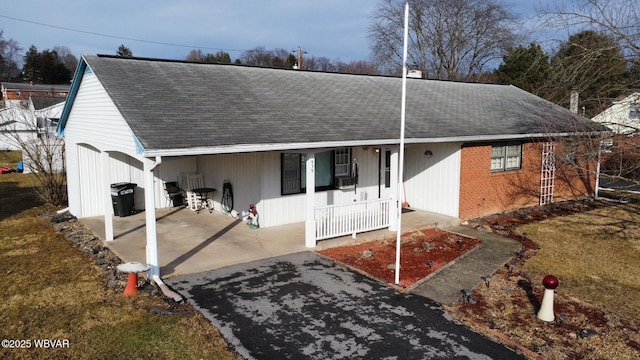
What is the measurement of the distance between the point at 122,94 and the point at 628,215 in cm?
1501

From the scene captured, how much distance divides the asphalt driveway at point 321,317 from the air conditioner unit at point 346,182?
4.11 m

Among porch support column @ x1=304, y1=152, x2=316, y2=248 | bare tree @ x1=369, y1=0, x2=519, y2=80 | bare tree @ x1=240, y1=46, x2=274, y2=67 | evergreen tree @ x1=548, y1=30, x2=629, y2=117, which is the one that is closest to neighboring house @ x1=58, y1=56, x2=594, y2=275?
Result: porch support column @ x1=304, y1=152, x2=316, y2=248

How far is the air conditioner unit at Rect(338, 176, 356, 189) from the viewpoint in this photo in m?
12.7

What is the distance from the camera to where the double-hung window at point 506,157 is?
13.9 metres

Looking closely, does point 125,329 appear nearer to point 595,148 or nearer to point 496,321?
point 496,321

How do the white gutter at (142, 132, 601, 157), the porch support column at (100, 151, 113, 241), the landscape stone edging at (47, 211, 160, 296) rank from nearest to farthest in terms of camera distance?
the white gutter at (142, 132, 601, 157)
the landscape stone edging at (47, 211, 160, 296)
the porch support column at (100, 151, 113, 241)

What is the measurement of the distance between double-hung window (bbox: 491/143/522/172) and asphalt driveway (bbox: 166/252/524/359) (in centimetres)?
755

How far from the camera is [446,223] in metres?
12.6

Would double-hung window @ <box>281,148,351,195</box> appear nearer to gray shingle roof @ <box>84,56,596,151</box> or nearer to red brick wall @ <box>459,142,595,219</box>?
gray shingle roof @ <box>84,56,596,151</box>

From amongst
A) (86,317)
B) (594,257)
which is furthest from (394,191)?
(86,317)

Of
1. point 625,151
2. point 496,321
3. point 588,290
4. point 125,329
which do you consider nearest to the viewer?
point 125,329

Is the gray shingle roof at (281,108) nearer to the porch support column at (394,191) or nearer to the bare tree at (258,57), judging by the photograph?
the porch support column at (394,191)

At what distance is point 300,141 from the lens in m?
9.43

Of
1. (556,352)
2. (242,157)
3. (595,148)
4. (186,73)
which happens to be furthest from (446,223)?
(186,73)
